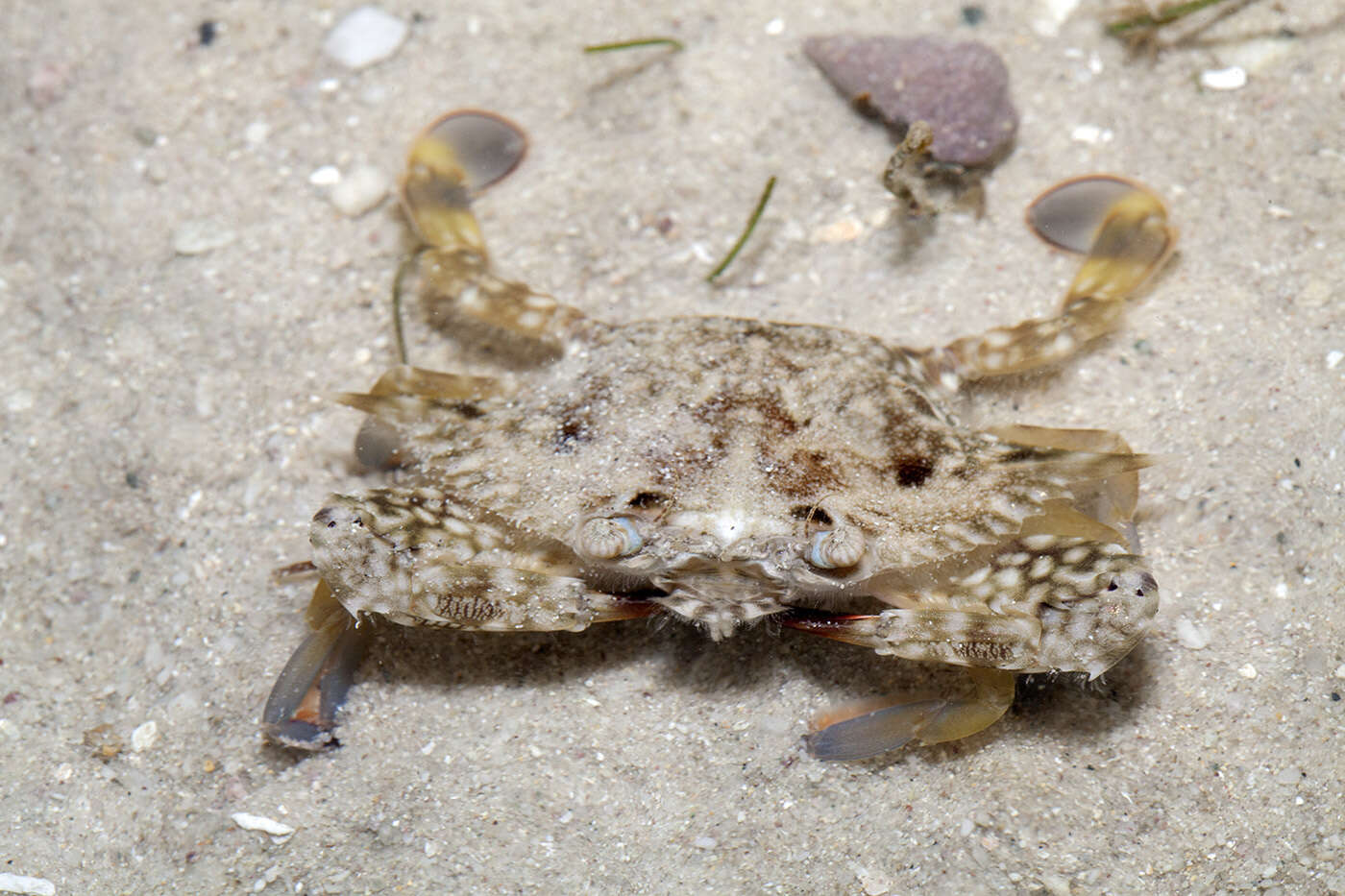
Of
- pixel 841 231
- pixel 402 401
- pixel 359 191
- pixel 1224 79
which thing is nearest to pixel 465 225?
pixel 359 191

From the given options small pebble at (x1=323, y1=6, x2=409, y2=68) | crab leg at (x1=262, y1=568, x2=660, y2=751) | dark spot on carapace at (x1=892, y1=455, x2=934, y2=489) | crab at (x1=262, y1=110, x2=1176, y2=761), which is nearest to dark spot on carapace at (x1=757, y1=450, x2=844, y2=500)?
crab at (x1=262, y1=110, x2=1176, y2=761)

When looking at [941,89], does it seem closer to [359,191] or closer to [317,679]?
[359,191]

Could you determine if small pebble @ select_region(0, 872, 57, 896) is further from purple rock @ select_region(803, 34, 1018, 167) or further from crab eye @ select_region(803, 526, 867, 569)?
purple rock @ select_region(803, 34, 1018, 167)

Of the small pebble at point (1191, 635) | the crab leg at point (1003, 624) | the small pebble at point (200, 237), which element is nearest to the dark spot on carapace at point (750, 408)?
the crab leg at point (1003, 624)

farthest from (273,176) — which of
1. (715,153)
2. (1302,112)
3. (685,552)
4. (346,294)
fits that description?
(1302,112)

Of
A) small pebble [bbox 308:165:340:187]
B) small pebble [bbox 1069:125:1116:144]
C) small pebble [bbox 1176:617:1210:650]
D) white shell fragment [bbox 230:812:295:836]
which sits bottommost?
white shell fragment [bbox 230:812:295:836]

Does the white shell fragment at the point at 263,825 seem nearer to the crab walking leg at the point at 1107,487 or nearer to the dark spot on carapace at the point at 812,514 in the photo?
the dark spot on carapace at the point at 812,514

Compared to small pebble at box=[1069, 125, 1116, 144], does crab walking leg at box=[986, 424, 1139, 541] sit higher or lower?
lower
